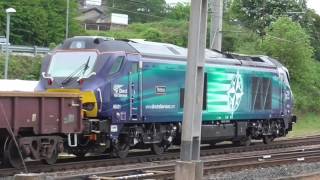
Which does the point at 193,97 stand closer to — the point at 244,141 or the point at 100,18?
the point at 244,141

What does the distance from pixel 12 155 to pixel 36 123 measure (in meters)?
0.96

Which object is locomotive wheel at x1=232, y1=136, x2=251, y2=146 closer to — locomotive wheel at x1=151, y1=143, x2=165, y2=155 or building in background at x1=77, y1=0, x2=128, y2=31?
locomotive wheel at x1=151, y1=143, x2=165, y2=155

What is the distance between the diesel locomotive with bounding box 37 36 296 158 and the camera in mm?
18406

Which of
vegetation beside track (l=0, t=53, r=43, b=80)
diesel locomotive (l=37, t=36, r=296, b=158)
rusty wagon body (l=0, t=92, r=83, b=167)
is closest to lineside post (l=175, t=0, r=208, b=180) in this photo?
rusty wagon body (l=0, t=92, r=83, b=167)

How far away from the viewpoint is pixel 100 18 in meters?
126

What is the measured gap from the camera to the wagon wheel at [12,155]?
51.0 feet

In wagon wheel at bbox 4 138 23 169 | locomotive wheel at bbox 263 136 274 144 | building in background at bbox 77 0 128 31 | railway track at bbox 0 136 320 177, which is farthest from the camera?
building in background at bbox 77 0 128 31

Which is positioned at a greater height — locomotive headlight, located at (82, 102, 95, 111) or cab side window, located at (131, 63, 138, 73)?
cab side window, located at (131, 63, 138, 73)

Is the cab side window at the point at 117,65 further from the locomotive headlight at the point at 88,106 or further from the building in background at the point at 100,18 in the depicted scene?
the building in background at the point at 100,18

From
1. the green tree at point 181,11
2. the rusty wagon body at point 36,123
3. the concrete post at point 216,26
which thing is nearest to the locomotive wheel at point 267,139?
the concrete post at point 216,26

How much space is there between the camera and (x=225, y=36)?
206 ft

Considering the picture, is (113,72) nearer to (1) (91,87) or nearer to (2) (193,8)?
(1) (91,87)

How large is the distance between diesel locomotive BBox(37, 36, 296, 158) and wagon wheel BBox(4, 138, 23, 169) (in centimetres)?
191

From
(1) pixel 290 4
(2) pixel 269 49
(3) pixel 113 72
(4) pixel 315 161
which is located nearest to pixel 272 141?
(4) pixel 315 161
